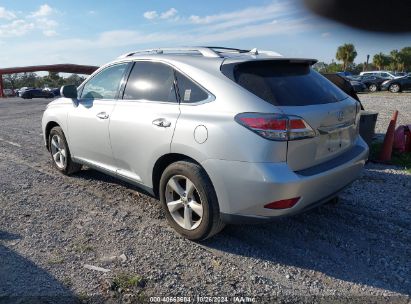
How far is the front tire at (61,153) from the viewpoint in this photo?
5.44 m

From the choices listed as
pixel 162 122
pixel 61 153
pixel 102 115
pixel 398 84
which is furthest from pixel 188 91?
pixel 398 84

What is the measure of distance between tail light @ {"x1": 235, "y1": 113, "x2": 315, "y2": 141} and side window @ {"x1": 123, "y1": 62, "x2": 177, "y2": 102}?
922 mm

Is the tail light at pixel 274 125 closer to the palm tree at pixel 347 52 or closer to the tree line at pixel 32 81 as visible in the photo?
the palm tree at pixel 347 52

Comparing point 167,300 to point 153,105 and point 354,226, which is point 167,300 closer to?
point 153,105

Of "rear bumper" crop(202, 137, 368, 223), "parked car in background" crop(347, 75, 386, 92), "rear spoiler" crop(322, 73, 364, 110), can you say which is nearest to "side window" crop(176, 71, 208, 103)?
"rear bumper" crop(202, 137, 368, 223)

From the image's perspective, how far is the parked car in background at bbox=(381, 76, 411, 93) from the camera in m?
27.3

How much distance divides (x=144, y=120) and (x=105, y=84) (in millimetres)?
1199

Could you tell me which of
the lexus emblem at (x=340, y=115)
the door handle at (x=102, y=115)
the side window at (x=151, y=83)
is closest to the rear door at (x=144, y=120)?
the side window at (x=151, y=83)

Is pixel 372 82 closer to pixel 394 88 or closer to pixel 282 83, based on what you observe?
pixel 394 88

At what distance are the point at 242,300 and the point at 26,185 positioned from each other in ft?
12.6

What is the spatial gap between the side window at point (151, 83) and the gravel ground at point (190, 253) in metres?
1.30

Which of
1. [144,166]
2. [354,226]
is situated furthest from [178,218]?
[354,226]

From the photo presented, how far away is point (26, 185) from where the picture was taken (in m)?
5.38

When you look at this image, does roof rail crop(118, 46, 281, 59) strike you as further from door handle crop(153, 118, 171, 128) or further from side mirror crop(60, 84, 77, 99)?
side mirror crop(60, 84, 77, 99)
